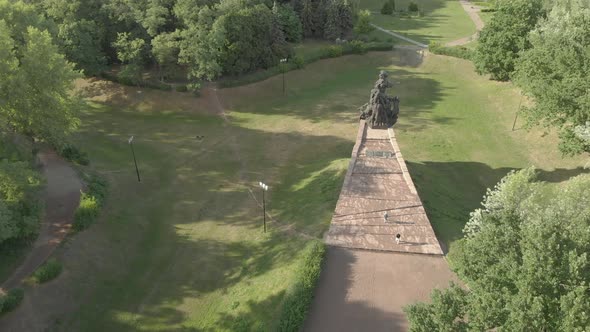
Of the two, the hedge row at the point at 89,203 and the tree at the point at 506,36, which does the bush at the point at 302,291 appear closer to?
the hedge row at the point at 89,203

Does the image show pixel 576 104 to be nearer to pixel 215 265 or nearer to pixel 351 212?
pixel 351 212

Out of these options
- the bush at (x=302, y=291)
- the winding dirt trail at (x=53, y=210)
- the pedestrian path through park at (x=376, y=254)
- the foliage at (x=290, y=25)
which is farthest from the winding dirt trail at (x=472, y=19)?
the winding dirt trail at (x=53, y=210)

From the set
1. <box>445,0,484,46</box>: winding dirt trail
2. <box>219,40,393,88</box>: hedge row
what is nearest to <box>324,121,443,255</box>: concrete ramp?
<box>219,40,393,88</box>: hedge row

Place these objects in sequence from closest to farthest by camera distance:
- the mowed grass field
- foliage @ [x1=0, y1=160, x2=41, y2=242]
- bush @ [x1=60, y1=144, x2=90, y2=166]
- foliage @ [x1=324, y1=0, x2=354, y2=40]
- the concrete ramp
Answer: foliage @ [x1=0, y1=160, x2=41, y2=242] < the mowed grass field < the concrete ramp < bush @ [x1=60, y1=144, x2=90, y2=166] < foliage @ [x1=324, y1=0, x2=354, y2=40]

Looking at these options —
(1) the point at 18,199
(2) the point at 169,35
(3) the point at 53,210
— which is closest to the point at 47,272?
(1) the point at 18,199

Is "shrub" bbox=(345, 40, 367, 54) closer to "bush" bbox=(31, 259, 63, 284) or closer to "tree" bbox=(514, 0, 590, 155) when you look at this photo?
"tree" bbox=(514, 0, 590, 155)

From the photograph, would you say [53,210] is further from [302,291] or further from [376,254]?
[376,254]
